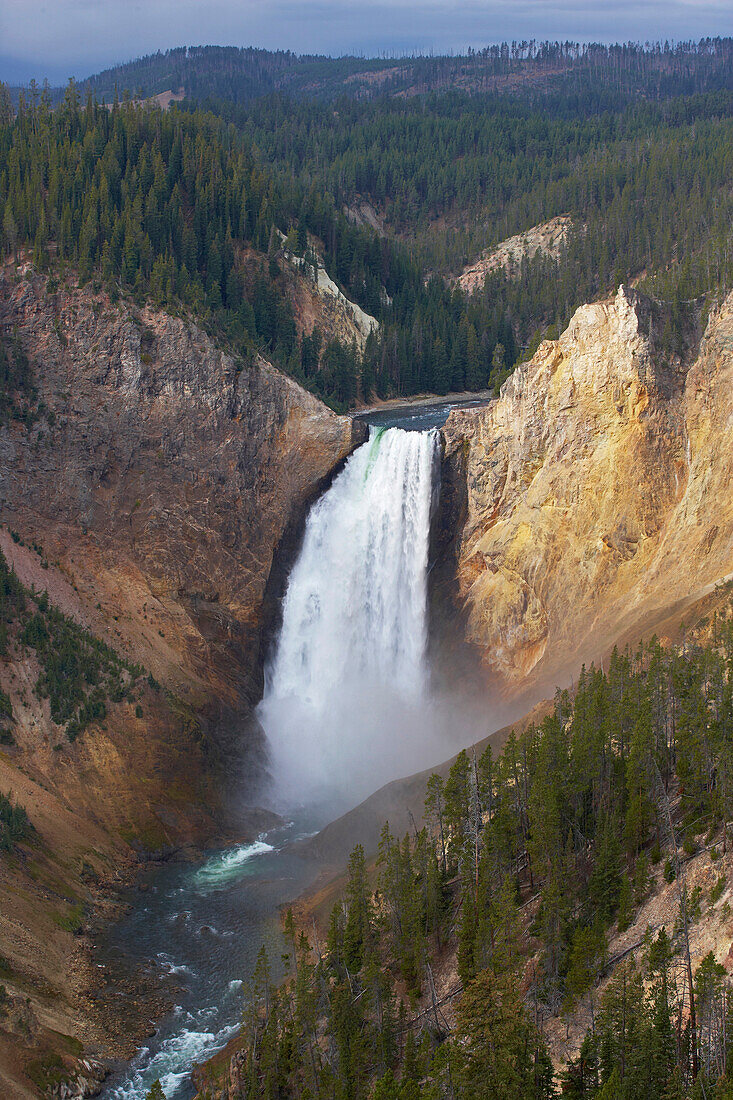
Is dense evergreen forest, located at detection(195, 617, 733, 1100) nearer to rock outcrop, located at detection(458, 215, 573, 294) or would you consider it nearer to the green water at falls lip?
the green water at falls lip

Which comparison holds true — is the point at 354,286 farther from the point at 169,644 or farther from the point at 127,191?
the point at 169,644

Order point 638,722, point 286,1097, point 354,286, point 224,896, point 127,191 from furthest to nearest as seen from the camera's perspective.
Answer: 1. point 354,286
2. point 127,191
3. point 224,896
4. point 638,722
5. point 286,1097

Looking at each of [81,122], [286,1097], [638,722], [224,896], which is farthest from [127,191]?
[286,1097]

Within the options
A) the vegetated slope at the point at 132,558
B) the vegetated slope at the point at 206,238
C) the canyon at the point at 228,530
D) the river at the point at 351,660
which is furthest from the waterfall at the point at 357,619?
the vegetated slope at the point at 206,238

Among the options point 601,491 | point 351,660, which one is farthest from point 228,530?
point 601,491

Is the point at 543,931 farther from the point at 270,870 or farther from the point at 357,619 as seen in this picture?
the point at 357,619

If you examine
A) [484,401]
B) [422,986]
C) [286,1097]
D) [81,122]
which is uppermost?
[81,122]

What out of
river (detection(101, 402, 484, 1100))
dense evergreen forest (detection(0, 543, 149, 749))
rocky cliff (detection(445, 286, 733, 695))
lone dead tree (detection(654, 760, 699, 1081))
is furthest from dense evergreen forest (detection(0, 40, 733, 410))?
lone dead tree (detection(654, 760, 699, 1081))
